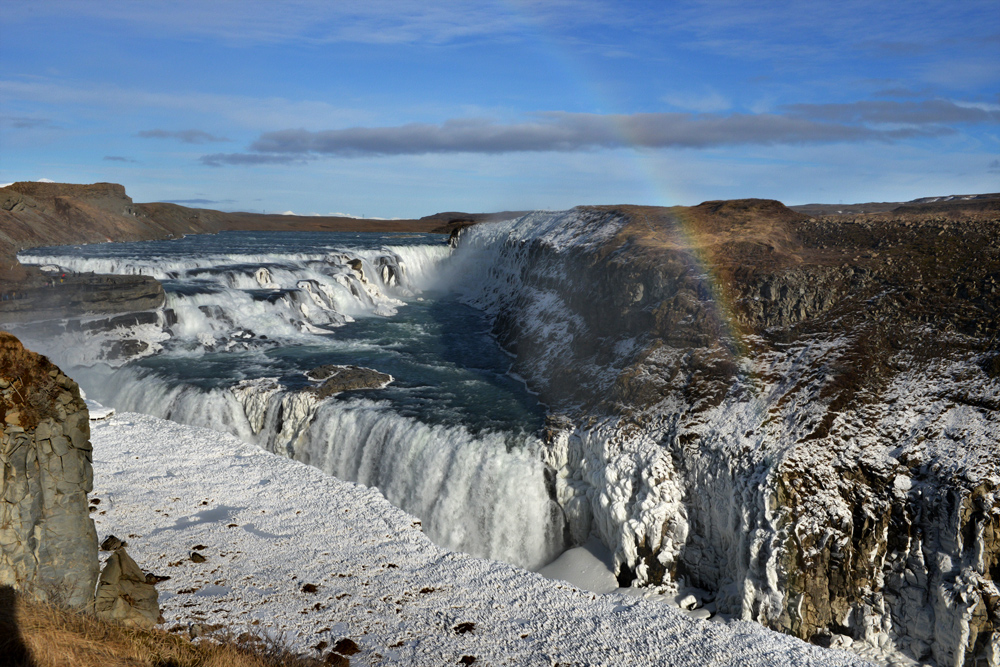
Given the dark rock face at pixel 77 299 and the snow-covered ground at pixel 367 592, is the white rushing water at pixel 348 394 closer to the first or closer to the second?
the dark rock face at pixel 77 299

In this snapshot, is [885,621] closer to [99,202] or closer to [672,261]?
[672,261]

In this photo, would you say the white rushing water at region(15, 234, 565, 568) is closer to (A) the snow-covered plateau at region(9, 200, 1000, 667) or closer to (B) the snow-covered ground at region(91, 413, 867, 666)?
(A) the snow-covered plateau at region(9, 200, 1000, 667)

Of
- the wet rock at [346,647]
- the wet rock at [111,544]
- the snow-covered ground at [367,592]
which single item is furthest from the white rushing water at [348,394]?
the wet rock at [111,544]

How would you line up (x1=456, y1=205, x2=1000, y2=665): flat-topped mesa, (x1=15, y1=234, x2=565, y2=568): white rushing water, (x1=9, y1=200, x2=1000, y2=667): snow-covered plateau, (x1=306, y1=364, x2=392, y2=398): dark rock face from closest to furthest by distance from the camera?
(x1=9, y1=200, x2=1000, y2=667): snow-covered plateau < (x1=456, y1=205, x2=1000, y2=665): flat-topped mesa < (x1=15, y1=234, x2=565, y2=568): white rushing water < (x1=306, y1=364, x2=392, y2=398): dark rock face

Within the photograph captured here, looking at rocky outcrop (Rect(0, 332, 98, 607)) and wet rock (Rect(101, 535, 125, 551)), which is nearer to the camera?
rocky outcrop (Rect(0, 332, 98, 607))

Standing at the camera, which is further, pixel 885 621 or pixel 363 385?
pixel 363 385

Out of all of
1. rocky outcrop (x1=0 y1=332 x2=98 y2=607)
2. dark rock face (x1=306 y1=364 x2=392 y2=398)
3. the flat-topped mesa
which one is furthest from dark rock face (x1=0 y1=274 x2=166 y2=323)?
rocky outcrop (x1=0 y1=332 x2=98 y2=607)

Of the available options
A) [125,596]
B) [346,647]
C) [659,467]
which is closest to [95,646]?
[125,596]

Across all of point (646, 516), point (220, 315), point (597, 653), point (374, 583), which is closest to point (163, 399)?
point (220, 315)

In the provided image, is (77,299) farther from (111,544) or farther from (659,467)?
(659,467)
